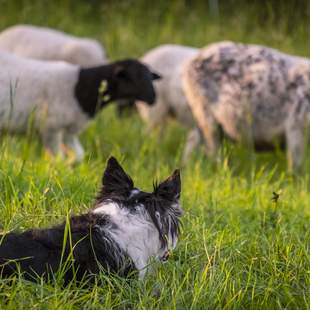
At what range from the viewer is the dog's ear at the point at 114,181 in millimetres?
4098

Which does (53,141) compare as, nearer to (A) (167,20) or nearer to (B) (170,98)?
(B) (170,98)

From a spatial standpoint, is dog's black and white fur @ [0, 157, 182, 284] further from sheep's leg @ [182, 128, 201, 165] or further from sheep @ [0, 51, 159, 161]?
sheep's leg @ [182, 128, 201, 165]

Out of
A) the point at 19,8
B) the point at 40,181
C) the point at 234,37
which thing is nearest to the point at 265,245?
the point at 40,181

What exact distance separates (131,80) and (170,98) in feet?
5.29

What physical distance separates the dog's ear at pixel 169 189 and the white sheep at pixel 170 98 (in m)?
5.75

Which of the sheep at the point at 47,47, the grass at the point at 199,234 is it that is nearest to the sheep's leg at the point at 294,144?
the grass at the point at 199,234

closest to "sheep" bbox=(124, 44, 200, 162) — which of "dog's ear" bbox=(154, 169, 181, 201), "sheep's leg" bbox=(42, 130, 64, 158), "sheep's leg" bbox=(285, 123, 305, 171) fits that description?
"sheep's leg" bbox=(285, 123, 305, 171)

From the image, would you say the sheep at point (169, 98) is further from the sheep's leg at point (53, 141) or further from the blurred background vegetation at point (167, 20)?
the blurred background vegetation at point (167, 20)

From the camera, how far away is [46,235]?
390cm

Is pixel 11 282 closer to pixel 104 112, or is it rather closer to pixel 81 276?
pixel 81 276

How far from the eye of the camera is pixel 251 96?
8.95 meters

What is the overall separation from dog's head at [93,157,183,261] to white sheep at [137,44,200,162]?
5802 mm

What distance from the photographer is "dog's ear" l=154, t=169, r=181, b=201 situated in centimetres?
413

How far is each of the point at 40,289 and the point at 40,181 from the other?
171cm
